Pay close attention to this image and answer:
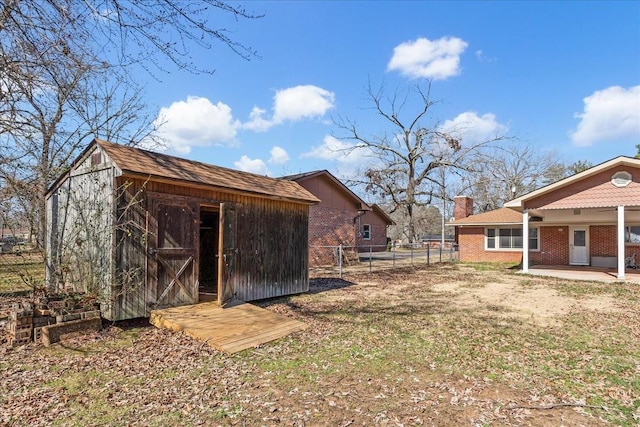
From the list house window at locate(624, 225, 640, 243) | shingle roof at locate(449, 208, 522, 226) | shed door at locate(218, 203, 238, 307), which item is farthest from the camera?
shingle roof at locate(449, 208, 522, 226)

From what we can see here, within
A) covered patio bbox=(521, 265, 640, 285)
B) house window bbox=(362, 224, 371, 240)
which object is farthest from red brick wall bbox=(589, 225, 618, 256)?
house window bbox=(362, 224, 371, 240)

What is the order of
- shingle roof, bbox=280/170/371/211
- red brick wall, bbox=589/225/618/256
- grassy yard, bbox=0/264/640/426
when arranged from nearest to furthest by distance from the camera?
1. grassy yard, bbox=0/264/640/426
2. red brick wall, bbox=589/225/618/256
3. shingle roof, bbox=280/170/371/211

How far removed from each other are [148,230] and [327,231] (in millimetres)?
13318

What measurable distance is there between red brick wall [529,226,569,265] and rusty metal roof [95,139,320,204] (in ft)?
48.7

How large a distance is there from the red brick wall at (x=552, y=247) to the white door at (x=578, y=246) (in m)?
0.18

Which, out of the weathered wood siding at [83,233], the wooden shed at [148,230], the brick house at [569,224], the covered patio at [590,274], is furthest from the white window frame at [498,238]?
the weathered wood siding at [83,233]

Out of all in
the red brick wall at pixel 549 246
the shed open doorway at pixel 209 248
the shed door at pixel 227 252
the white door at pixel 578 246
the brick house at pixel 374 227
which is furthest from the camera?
the brick house at pixel 374 227

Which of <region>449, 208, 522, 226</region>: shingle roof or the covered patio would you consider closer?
the covered patio

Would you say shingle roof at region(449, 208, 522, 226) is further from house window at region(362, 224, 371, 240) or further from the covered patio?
house window at region(362, 224, 371, 240)

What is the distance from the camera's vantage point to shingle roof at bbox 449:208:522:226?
19525mm

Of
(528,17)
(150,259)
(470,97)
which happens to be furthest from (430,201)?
(150,259)

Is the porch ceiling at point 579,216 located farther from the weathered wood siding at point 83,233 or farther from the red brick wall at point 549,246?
the weathered wood siding at point 83,233

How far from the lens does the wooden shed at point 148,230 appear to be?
253 inches

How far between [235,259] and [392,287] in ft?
20.0
